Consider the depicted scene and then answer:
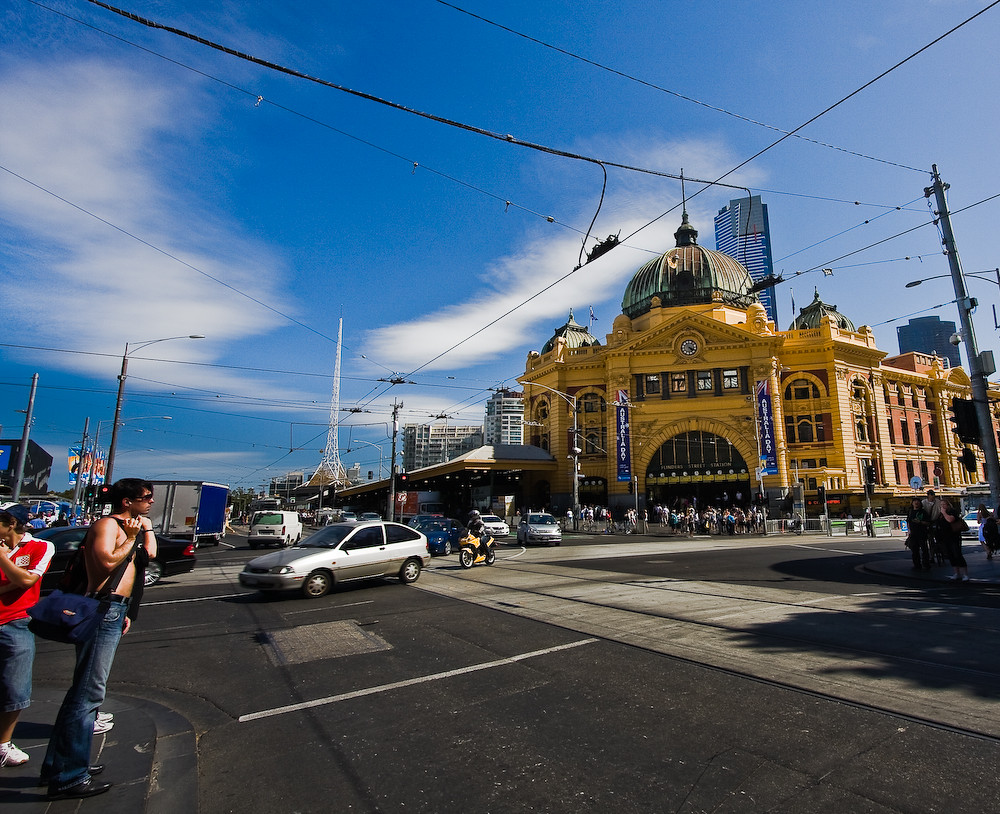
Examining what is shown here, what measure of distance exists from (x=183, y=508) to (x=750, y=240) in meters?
149

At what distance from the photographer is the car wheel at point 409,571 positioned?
41.9 feet

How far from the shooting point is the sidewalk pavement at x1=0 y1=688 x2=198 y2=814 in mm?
3387

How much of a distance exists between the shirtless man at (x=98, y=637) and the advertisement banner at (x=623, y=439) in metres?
44.0

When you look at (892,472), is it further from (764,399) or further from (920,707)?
(920,707)

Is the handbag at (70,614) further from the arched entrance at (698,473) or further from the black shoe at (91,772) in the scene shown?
the arched entrance at (698,473)

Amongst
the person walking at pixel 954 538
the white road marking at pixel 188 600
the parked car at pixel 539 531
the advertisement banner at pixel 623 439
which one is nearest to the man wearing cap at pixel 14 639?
the white road marking at pixel 188 600

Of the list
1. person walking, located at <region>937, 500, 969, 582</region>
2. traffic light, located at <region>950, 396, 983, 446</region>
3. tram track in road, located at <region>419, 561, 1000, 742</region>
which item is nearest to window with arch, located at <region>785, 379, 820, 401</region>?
traffic light, located at <region>950, 396, 983, 446</region>

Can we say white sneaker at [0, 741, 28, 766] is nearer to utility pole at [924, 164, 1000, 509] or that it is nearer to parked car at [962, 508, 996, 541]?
utility pole at [924, 164, 1000, 509]

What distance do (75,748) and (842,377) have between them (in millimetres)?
53843

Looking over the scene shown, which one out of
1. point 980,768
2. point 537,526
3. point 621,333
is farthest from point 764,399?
point 980,768

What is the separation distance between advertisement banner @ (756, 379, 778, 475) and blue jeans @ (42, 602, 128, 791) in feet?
148

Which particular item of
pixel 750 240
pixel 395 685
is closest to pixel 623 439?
pixel 395 685

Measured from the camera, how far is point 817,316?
54.9 metres

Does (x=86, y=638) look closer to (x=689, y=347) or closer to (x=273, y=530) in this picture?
(x=273, y=530)
